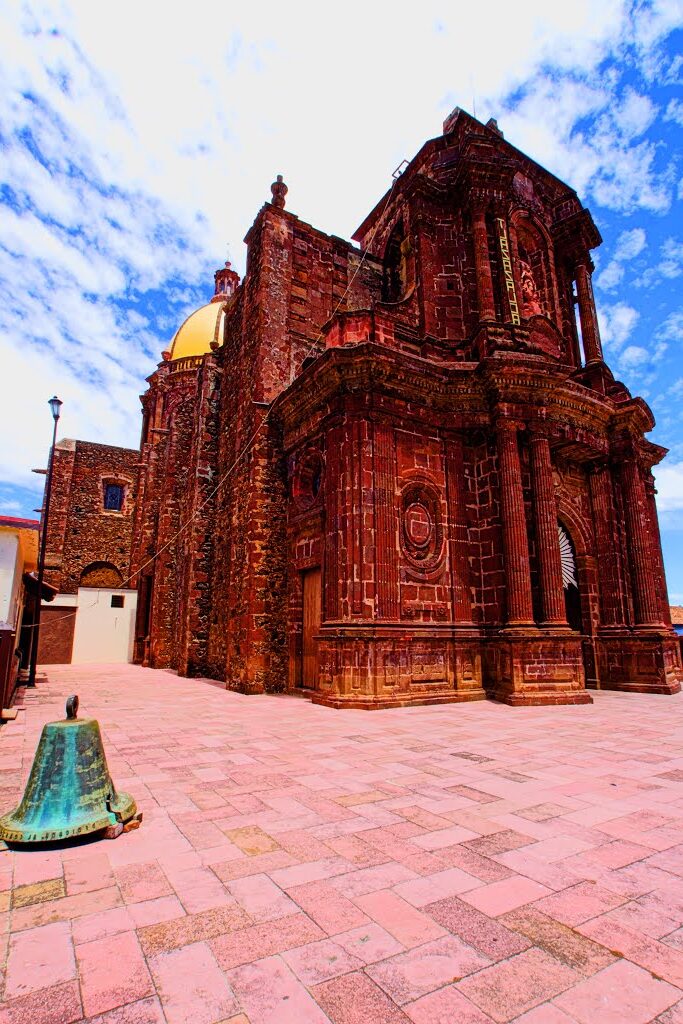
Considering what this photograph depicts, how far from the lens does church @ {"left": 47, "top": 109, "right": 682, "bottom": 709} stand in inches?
398

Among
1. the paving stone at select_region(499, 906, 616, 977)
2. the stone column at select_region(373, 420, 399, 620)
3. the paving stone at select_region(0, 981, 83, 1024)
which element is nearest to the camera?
the paving stone at select_region(0, 981, 83, 1024)

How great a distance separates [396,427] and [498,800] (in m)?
7.91

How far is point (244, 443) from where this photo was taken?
14.3 m

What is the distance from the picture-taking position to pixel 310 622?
37.8 feet

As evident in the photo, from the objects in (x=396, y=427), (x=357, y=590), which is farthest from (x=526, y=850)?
(x=396, y=427)

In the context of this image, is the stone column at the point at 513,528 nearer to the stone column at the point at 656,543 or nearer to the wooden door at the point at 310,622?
the wooden door at the point at 310,622

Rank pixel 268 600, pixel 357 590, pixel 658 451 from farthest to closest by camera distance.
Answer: pixel 658 451 < pixel 268 600 < pixel 357 590

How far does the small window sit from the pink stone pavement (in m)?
25.8

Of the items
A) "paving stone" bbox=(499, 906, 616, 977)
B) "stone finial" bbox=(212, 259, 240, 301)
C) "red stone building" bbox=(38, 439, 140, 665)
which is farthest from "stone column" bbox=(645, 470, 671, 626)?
"stone finial" bbox=(212, 259, 240, 301)

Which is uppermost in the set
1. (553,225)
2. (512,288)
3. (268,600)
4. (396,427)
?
(553,225)

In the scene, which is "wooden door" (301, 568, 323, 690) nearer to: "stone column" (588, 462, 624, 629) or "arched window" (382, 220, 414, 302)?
"stone column" (588, 462, 624, 629)

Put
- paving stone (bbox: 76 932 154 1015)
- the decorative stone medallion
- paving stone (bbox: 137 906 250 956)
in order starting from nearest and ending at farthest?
paving stone (bbox: 76 932 154 1015)
paving stone (bbox: 137 906 250 956)
the decorative stone medallion

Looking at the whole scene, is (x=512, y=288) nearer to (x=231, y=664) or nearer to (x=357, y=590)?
(x=357, y=590)

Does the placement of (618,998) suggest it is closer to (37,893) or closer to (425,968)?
(425,968)
